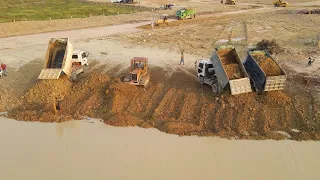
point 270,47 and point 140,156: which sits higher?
point 270,47

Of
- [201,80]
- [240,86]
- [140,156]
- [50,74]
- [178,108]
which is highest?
[240,86]

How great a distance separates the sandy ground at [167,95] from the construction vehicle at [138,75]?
488 mm

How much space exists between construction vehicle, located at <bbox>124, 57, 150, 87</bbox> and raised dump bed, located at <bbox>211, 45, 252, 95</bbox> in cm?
468

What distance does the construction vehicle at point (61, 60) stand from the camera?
21.1 metres

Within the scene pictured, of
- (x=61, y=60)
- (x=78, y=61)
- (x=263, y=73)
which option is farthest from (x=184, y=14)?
(x=263, y=73)

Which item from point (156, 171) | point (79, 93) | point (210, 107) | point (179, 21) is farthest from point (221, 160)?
point (179, 21)

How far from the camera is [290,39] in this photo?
3247 centimetres

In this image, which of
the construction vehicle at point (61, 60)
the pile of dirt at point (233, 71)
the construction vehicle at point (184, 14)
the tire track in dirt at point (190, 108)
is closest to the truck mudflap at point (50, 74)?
the construction vehicle at point (61, 60)

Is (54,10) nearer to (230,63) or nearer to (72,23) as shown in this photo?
(72,23)

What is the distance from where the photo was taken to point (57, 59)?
23.7 meters

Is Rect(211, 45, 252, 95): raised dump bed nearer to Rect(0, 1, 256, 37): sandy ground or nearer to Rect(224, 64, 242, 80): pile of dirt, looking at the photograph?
Rect(224, 64, 242, 80): pile of dirt

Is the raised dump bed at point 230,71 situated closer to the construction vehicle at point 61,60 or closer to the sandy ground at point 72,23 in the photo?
the construction vehicle at point 61,60

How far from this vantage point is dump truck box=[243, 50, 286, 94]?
1819cm

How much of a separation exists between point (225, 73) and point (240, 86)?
1.14 metres
